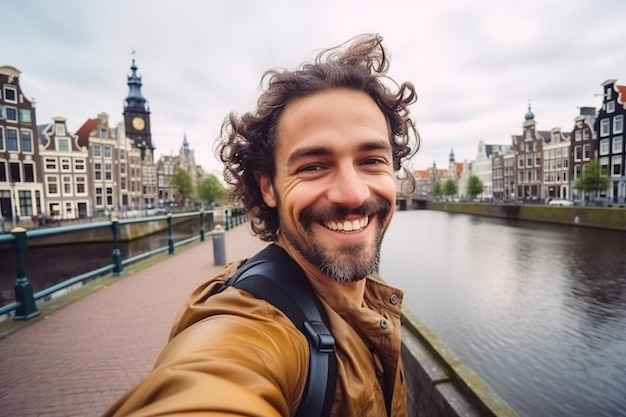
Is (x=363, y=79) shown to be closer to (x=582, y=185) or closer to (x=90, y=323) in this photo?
(x=90, y=323)

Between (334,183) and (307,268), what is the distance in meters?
0.37

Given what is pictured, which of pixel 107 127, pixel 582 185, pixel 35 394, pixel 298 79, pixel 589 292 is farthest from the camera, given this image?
pixel 107 127

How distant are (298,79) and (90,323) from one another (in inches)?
153

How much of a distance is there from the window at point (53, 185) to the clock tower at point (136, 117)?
33592 mm

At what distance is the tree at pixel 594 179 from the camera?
29.7m

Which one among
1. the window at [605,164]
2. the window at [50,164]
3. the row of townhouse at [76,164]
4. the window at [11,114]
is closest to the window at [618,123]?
the window at [605,164]

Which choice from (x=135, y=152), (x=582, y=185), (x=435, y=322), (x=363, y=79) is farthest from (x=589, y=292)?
(x=135, y=152)

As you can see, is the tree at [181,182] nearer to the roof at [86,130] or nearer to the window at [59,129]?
the roof at [86,130]

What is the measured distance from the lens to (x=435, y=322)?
775 cm

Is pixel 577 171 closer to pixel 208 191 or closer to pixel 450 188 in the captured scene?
pixel 450 188

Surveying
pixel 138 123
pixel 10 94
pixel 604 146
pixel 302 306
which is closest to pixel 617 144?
pixel 604 146

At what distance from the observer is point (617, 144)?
3062 centimetres

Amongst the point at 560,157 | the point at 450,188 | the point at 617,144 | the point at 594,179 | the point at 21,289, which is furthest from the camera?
the point at 450,188

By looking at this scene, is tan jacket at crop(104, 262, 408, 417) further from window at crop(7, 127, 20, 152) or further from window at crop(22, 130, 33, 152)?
window at crop(22, 130, 33, 152)
